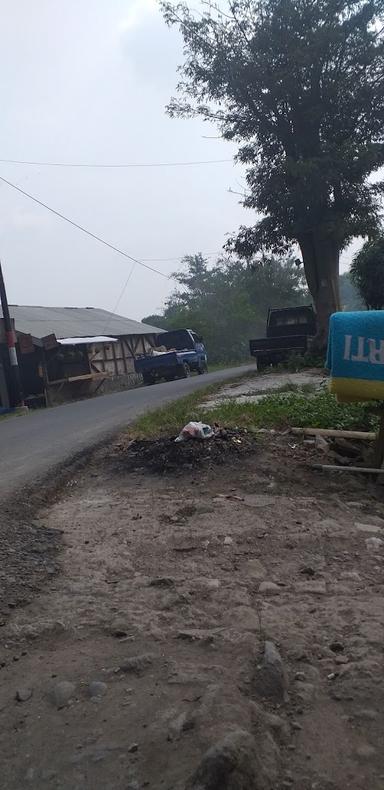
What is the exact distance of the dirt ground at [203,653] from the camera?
2143 millimetres

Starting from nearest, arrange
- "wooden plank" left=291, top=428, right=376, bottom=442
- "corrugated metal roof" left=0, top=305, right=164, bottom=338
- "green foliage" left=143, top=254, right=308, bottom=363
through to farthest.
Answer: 1. "wooden plank" left=291, top=428, right=376, bottom=442
2. "corrugated metal roof" left=0, top=305, right=164, bottom=338
3. "green foliage" left=143, top=254, right=308, bottom=363

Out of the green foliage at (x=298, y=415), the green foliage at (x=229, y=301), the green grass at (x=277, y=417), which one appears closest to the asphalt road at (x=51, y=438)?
the green grass at (x=277, y=417)

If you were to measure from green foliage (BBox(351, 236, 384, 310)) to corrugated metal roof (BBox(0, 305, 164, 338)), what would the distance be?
11869 millimetres

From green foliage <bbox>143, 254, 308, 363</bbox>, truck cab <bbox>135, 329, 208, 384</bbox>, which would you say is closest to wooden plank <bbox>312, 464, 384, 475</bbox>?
truck cab <bbox>135, 329, 208, 384</bbox>

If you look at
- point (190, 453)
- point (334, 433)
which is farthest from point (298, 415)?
point (190, 453)

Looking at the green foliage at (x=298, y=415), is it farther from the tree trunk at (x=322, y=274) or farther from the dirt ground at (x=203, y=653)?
the tree trunk at (x=322, y=274)

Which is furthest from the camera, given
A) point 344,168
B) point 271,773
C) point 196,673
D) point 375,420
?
point 344,168

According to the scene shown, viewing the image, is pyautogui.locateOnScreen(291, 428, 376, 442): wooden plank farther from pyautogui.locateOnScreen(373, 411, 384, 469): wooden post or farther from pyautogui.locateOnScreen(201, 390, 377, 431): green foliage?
pyautogui.locateOnScreen(373, 411, 384, 469): wooden post

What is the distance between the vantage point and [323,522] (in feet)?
15.3

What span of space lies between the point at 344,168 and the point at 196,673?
17.5 meters

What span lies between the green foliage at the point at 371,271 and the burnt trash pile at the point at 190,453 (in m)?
13.0

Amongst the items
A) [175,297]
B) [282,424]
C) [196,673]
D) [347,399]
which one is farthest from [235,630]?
[175,297]

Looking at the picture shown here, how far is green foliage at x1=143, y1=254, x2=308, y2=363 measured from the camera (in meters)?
48.9

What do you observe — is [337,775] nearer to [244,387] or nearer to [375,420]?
[375,420]
